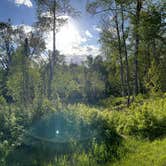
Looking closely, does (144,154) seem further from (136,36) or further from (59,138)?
(136,36)

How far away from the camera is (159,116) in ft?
29.0

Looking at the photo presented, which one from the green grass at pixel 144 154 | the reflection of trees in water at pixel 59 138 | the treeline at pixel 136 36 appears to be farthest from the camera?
the treeline at pixel 136 36

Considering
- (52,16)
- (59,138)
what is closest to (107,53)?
(52,16)

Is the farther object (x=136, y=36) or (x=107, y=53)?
(x=107, y=53)

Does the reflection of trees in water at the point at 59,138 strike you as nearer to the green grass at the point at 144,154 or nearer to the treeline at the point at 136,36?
the green grass at the point at 144,154

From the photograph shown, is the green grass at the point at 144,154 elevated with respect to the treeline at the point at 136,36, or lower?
lower

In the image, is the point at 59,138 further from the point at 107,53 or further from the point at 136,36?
the point at 107,53

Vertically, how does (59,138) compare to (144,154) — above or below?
above

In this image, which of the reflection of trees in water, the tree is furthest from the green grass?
the tree

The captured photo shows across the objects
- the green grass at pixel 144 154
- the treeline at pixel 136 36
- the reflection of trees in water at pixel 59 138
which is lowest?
the green grass at pixel 144 154

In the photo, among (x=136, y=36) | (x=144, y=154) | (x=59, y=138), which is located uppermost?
(x=136, y=36)

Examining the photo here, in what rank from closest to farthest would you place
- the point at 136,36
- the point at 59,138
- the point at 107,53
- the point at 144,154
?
1. the point at 144,154
2. the point at 59,138
3. the point at 136,36
4. the point at 107,53

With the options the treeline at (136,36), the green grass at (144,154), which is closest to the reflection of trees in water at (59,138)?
the green grass at (144,154)

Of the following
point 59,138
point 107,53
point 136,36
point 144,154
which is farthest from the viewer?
point 107,53
